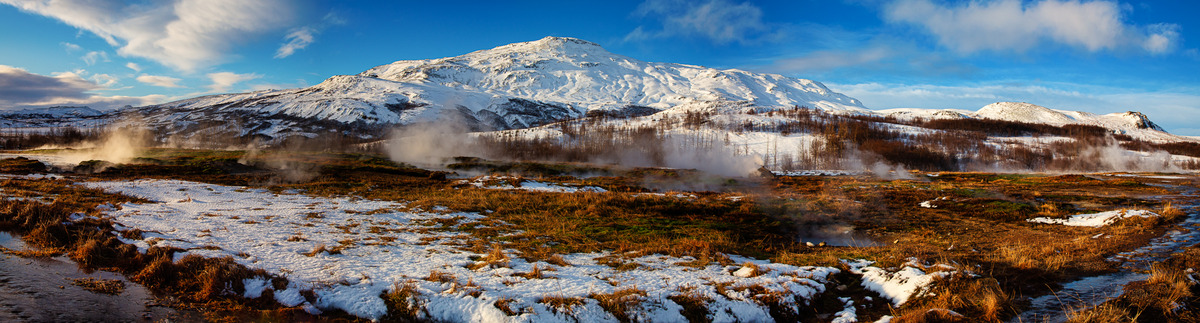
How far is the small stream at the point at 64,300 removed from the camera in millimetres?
6895

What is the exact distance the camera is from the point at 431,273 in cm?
852

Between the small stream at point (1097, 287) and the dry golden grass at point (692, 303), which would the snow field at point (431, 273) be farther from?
the small stream at point (1097, 287)

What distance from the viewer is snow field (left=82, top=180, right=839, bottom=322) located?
7184 mm

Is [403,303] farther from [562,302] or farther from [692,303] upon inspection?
[692,303]

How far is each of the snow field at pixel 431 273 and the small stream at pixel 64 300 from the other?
1.24 metres

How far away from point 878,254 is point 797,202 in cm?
1246

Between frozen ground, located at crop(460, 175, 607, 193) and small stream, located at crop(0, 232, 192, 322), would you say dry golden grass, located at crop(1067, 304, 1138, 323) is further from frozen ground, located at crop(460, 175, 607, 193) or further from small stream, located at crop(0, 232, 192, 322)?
frozen ground, located at crop(460, 175, 607, 193)

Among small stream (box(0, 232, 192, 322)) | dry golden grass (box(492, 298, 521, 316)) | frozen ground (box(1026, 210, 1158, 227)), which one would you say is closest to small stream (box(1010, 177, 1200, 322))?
frozen ground (box(1026, 210, 1158, 227))

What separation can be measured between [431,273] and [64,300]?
221 inches

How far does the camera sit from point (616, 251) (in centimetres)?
1166

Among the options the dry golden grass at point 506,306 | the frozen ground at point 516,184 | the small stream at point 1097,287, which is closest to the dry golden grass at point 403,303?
the dry golden grass at point 506,306

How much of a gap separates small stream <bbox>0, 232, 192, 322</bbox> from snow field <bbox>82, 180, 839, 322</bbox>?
1.24 metres

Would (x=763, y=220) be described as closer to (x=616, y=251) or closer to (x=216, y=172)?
(x=616, y=251)

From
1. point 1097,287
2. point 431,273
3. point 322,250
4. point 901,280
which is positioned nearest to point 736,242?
point 901,280
